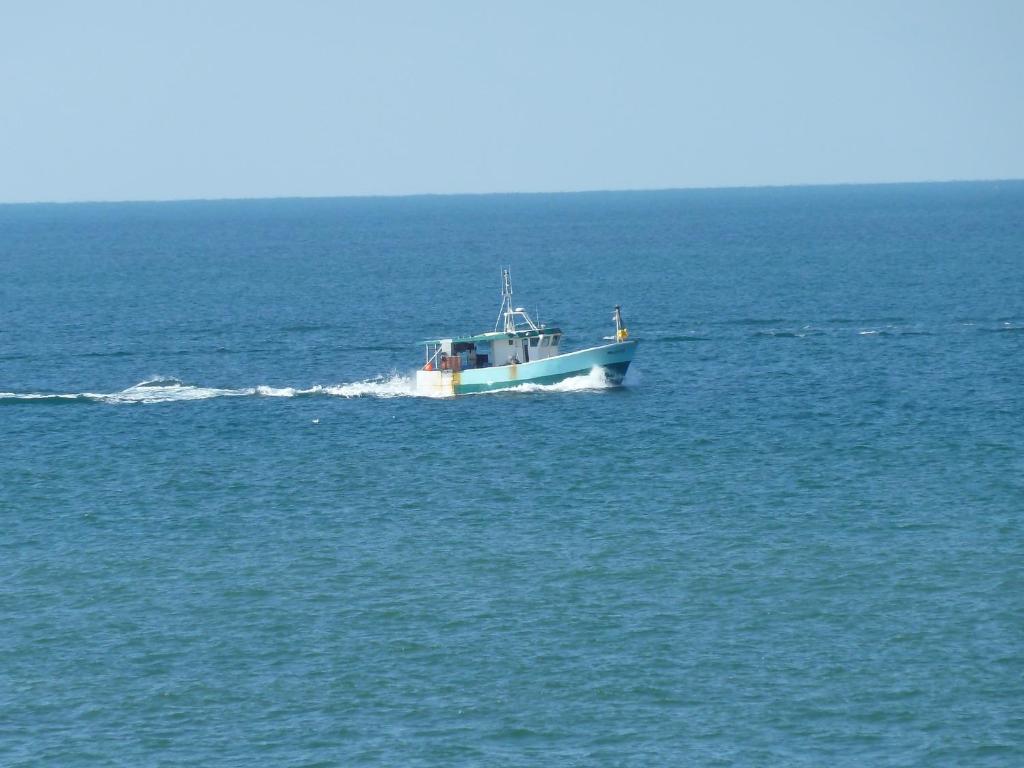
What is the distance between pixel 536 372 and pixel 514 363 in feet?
6.67

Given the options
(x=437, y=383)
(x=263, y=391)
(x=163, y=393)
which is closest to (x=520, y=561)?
(x=437, y=383)

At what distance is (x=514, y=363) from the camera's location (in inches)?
3905

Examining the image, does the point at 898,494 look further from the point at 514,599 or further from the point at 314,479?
the point at 314,479

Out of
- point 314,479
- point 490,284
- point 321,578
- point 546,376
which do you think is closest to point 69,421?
point 314,479

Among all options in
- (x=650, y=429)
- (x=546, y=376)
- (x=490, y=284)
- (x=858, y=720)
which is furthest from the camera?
(x=490, y=284)

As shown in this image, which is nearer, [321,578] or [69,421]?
[321,578]

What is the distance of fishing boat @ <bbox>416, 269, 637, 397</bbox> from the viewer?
9750 cm

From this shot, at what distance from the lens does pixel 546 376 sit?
9800cm

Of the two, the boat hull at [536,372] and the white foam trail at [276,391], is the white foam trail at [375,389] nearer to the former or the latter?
the white foam trail at [276,391]

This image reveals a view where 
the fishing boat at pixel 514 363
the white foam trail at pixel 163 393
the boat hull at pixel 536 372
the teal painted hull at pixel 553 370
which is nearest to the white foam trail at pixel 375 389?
the fishing boat at pixel 514 363

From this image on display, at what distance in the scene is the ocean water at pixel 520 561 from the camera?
4462 cm

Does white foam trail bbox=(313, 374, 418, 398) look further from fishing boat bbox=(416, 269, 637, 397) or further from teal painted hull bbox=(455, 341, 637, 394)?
teal painted hull bbox=(455, 341, 637, 394)

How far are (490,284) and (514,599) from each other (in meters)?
127

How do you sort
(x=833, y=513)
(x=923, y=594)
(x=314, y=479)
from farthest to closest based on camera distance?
(x=314, y=479) < (x=833, y=513) < (x=923, y=594)
